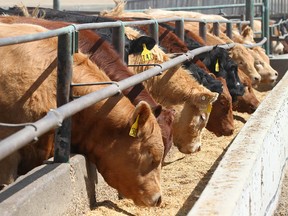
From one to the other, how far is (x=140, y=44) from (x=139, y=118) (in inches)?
81.0

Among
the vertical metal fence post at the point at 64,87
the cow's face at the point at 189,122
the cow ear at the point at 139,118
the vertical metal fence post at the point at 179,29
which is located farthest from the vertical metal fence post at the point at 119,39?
the vertical metal fence post at the point at 179,29

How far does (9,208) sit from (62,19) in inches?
204

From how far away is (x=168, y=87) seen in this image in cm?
765

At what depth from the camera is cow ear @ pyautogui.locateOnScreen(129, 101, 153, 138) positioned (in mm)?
5203

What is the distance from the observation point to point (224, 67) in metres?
9.88

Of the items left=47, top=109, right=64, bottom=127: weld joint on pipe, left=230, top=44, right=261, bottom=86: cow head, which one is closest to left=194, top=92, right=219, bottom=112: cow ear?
left=47, top=109, right=64, bottom=127: weld joint on pipe

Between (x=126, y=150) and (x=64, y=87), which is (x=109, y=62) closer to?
(x=126, y=150)

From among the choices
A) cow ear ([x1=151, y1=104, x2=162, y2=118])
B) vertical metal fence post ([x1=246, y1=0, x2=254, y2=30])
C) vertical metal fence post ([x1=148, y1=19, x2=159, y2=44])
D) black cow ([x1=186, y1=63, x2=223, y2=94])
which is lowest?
black cow ([x1=186, y1=63, x2=223, y2=94])

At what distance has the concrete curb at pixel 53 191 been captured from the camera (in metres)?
3.91

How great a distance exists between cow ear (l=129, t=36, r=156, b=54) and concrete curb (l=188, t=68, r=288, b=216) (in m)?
1.22

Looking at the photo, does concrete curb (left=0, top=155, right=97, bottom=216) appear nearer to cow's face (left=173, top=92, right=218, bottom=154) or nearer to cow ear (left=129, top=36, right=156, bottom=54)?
cow ear (left=129, top=36, right=156, bottom=54)

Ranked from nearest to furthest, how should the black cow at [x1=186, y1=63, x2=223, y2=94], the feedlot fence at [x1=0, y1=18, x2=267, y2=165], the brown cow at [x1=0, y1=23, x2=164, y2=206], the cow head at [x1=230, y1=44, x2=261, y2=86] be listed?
the feedlot fence at [x1=0, y1=18, x2=267, y2=165] < the brown cow at [x1=0, y1=23, x2=164, y2=206] < the black cow at [x1=186, y1=63, x2=223, y2=94] < the cow head at [x1=230, y1=44, x2=261, y2=86]

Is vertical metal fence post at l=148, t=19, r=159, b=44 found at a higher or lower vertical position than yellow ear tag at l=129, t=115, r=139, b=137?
higher

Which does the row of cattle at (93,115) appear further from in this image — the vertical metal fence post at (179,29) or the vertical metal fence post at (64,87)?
the vertical metal fence post at (179,29)
